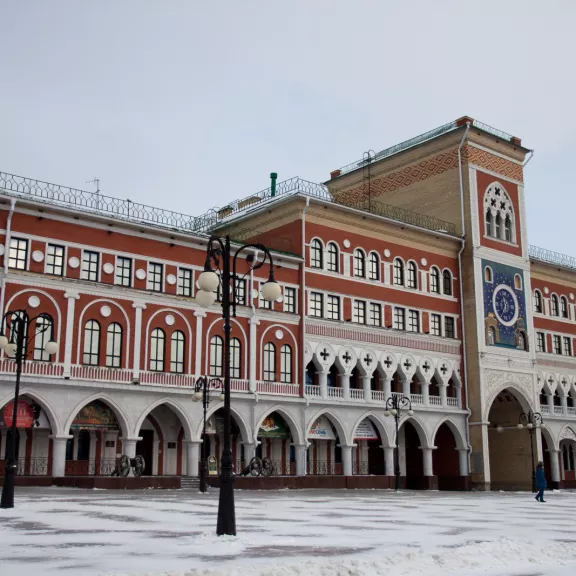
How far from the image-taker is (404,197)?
4866 centimetres

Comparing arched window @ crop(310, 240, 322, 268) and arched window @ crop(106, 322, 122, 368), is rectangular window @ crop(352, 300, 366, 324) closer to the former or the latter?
arched window @ crop(310, 240, 322, 268)

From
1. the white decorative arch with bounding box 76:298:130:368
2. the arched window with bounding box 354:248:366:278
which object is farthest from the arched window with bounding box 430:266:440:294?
the white decorative arch with bounding box 76:298:130:368

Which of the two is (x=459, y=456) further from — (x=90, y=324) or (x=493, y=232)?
(x=90, y=324)

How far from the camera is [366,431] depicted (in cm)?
4038

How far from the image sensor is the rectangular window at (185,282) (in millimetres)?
34625

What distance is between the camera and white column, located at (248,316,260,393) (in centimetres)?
3572

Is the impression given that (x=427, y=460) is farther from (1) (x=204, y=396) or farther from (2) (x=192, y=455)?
(1) (x=204, y=396)

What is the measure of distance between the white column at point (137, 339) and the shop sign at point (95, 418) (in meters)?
1.85

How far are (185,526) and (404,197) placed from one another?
119ft

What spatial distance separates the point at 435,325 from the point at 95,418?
66.6 ft

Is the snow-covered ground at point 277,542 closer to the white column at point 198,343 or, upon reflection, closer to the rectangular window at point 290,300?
the white column at point 198,343

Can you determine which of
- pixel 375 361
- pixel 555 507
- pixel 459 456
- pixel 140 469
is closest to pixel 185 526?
pixel 555 507

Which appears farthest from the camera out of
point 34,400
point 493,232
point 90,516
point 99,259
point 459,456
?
point 493,232

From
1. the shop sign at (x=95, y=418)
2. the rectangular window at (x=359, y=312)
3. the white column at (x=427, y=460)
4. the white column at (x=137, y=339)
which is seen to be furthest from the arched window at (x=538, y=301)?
the shop sign at (x=95, y=418)
